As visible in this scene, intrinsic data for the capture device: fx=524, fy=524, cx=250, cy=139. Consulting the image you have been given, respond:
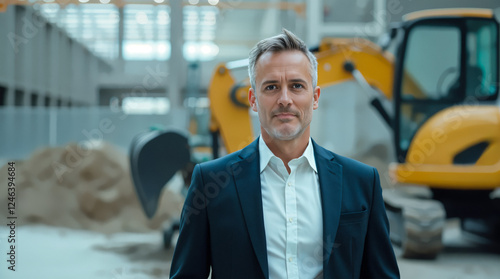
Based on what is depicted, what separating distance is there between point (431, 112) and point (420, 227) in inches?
43.6

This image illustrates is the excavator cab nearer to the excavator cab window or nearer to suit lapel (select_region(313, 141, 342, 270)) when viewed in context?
the excavator cab window

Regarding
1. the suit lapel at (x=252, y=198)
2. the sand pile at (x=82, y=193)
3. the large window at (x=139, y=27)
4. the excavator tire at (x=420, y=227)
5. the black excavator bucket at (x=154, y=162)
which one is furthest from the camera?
the large window at (x=139, y=27)

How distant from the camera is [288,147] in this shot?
1142 mm

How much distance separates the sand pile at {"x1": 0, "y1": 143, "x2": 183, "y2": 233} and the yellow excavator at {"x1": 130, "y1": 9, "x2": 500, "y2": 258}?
243cm

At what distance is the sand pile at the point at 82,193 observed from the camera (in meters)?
7.13

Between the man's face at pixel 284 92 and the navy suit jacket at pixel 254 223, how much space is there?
9cm

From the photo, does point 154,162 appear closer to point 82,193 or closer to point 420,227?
point 420,227

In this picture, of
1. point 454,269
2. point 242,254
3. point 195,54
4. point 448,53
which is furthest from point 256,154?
point 195,54

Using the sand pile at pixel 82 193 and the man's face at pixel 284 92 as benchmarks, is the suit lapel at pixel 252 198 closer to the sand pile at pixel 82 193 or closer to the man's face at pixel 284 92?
the man's face at pixel 284 92

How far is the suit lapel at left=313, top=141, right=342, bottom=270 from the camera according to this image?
1.08 meters

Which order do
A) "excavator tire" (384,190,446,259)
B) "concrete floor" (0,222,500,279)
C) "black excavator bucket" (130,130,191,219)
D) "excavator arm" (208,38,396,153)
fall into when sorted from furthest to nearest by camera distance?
"excavator arm" (208,38,396,153) < "black excavator bucket" (130,130,191,219) < "excavator tire" (384,190,446,259) < "concrete floor" (0,222,500,279)

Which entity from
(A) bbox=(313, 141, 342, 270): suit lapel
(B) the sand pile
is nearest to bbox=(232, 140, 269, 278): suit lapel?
(A) bbox=(313, 141, 342, 270): suit lapel

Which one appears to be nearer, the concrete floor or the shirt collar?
the shirt collar

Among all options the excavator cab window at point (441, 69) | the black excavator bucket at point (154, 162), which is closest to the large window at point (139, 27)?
the black excavator bucket at point (154, 162)
